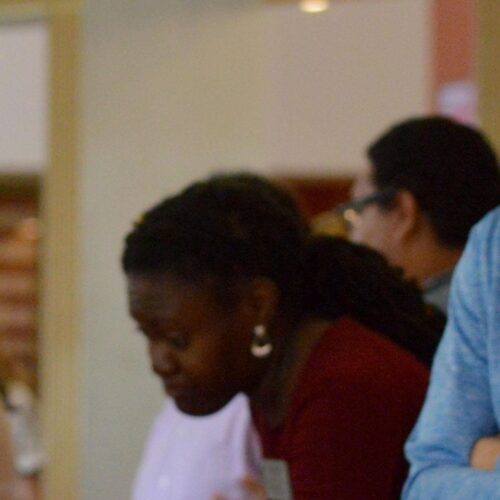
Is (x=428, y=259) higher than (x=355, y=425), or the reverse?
(x=428, y=259)

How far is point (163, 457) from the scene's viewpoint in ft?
6.75

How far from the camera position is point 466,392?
1312 millimetres

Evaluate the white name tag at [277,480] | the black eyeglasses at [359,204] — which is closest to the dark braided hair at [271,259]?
the white name tag at [277,480]

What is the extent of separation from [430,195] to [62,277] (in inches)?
87.2

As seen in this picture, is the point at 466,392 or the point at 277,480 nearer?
the point at 466,392

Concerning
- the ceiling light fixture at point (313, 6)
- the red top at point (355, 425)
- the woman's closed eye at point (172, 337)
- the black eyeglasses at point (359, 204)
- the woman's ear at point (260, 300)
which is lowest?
the red top at point (355, 425)

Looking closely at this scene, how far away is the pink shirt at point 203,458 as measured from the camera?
6.19 ft

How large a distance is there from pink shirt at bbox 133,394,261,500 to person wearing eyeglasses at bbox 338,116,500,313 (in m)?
0.45

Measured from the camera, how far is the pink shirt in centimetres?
189

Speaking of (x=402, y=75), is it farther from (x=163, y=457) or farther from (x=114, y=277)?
(x=163, y=457)

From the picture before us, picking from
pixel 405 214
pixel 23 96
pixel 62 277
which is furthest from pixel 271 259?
pixel 23 96

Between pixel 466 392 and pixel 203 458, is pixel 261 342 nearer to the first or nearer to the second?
pixel 203 458

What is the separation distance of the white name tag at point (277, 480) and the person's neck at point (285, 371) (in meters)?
0.08

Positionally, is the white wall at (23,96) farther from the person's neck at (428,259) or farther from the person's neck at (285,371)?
the person's neck at (285,371)
